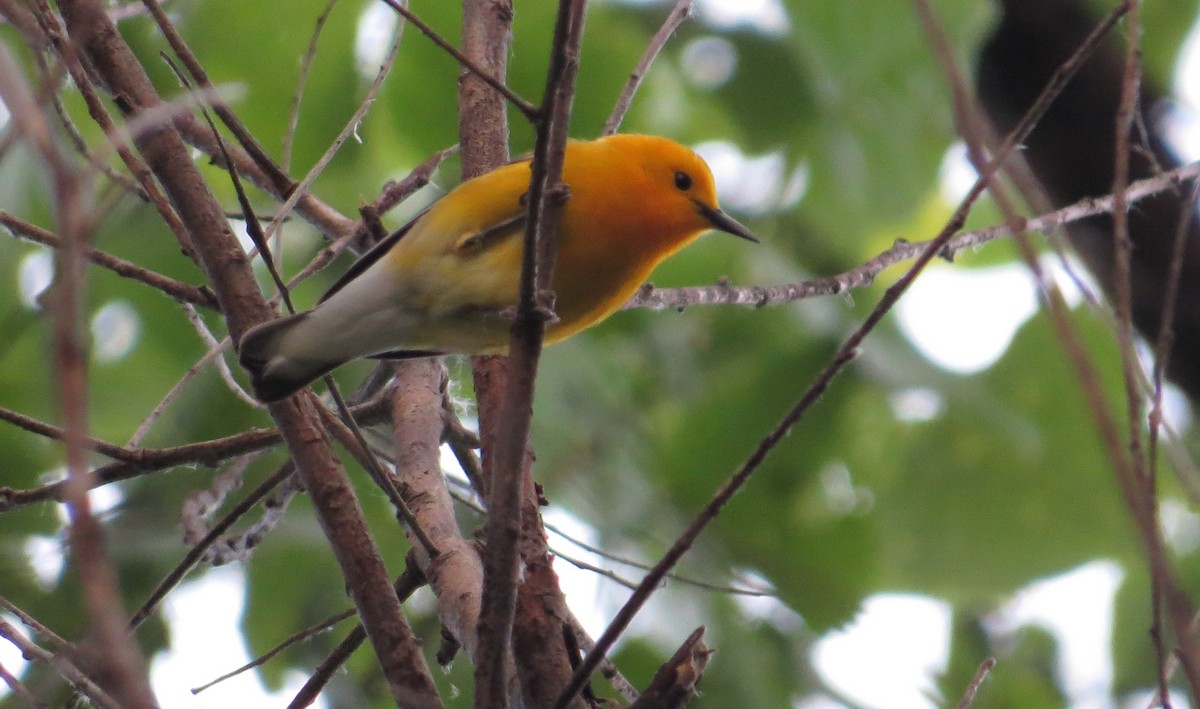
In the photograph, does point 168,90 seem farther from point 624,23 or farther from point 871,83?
point 871,83

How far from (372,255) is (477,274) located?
1.34 feet

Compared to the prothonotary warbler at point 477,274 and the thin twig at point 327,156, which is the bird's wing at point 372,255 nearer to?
the prothonotary warbler at point 477,274

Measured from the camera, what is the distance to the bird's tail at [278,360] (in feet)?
8.66

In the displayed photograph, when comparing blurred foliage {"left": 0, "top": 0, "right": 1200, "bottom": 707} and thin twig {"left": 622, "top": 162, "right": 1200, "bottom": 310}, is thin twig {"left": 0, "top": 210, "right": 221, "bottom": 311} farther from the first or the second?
thin twig {"left": 622, "top": 162, "right": 1200, "bottom": 310}

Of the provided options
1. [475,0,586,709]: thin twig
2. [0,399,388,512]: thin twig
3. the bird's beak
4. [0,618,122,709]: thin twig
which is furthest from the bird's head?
[0,618,122,709]: thin twig

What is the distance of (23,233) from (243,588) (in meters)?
2.30

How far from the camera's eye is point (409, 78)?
465 cm

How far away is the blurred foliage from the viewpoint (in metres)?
3.89

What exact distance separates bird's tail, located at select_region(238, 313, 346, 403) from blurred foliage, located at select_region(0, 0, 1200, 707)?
→ 0.99 m

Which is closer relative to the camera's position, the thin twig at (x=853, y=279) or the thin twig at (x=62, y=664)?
the thin twig at (x=62, y=664)

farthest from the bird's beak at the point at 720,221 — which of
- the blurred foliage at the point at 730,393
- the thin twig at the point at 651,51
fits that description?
the blurred foliage at the point at 730,393

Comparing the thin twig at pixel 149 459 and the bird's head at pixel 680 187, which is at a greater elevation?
the bird's head at pixel 680 187

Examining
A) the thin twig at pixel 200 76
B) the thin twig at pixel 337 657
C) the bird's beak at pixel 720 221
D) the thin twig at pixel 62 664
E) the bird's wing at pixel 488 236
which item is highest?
the bird's beak at pixel 720 221

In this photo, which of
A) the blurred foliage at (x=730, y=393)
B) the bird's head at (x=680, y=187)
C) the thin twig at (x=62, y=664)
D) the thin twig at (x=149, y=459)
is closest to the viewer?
the thin twig at (x=62, y=664)
